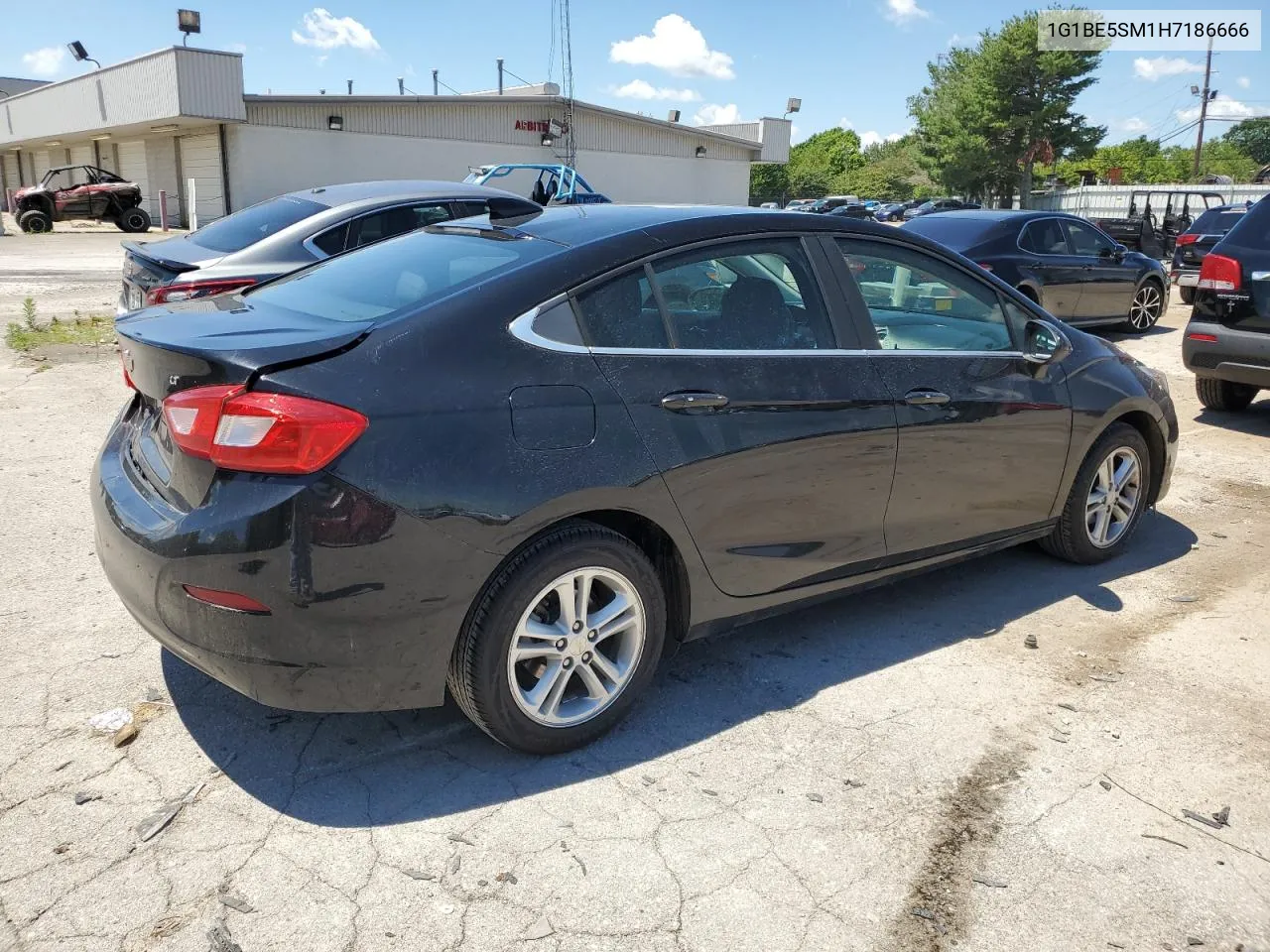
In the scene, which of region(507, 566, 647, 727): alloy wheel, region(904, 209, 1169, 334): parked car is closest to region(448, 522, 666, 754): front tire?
region(507, 566, 647, 727): alloy wheel

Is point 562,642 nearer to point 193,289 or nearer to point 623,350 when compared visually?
point 623,350

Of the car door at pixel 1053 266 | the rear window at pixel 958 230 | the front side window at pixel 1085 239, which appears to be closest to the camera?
the rear window at pixel 958 230

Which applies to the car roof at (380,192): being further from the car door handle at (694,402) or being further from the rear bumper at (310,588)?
the rear bumper at (310,588)

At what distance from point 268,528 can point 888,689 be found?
2.21m

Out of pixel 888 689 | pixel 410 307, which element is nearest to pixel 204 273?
pixel 410 307

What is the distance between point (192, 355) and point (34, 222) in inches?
1237

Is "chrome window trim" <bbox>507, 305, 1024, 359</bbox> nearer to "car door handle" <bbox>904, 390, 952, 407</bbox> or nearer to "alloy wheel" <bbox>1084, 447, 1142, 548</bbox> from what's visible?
"car door handle" <bbox>904, 390, 952, 407</bbox>

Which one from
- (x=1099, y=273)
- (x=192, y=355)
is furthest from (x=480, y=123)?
(x=192, y=355)

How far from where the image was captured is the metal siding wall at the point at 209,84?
28734 mm

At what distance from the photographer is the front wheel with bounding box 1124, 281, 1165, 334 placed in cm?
1281

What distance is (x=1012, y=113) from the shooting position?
56219 millimetres

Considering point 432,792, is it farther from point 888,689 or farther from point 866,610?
point 866,610

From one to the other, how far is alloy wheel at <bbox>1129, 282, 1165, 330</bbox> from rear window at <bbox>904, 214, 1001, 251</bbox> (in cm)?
303

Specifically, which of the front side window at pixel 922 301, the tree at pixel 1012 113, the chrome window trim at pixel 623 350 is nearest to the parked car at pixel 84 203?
the front side window at pixel 922 301
